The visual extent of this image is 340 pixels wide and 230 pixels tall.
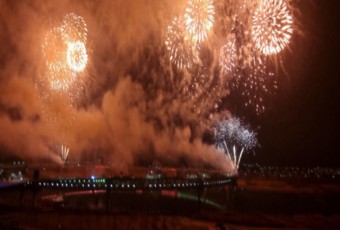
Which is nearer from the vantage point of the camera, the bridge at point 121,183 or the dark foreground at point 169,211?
the dark foreground at point 169,211

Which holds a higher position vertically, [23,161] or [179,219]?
[23,161]

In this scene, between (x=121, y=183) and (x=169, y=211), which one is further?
(x=121, y=183)

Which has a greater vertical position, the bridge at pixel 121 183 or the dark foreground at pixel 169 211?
the bridge at pixel 121 183

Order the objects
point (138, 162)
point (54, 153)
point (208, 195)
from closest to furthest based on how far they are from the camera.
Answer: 1. point (208, 195)
2. point (54, 153)
3. point (138, 162)

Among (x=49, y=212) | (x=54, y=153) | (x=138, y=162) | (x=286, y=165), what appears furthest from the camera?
(x=286, y=165)

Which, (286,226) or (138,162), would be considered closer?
(286,226)

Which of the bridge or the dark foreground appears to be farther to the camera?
the bridge

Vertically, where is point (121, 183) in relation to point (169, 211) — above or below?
above

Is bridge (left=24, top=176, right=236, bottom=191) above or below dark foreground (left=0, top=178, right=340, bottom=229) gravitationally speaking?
above

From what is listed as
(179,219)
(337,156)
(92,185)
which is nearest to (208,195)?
(92,185)

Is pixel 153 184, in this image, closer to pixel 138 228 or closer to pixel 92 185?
pixel 92 185
